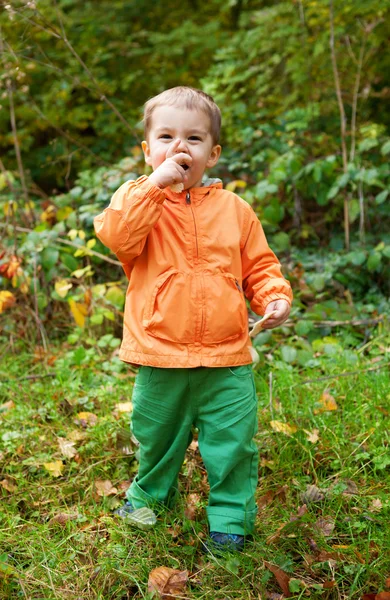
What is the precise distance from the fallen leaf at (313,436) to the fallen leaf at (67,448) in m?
1.01

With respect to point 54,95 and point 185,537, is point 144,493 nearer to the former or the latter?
point 185,537

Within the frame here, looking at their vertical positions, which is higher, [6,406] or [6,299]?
[6,299]

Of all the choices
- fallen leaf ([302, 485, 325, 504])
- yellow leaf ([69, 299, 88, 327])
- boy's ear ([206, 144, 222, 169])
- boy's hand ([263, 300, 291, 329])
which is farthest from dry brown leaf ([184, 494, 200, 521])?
yellow leaf ([69, 299, 88, 327])

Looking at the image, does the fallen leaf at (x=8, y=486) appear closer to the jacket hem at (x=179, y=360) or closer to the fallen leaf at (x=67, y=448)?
the fallen leaf at (x=67, y=448)

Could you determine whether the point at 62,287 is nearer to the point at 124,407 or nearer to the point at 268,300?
the point at 124,407

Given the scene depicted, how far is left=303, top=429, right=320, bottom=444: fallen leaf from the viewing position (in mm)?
2625

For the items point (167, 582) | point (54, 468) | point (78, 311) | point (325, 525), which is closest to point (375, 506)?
point (325, 525)

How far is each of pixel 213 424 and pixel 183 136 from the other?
0.97m

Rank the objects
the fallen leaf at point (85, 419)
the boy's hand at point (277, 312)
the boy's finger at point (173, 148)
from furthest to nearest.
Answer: the fallen leaf at point (85, 419) → the boy's hand at point (277, 312) → the boy's finger at point (173, 148)

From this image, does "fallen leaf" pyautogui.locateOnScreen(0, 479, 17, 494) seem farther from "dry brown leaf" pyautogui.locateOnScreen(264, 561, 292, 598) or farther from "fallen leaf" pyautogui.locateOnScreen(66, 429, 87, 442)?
"dry brown leaf" pyautogui.locateOnScreen(264, 561, 292, 598)

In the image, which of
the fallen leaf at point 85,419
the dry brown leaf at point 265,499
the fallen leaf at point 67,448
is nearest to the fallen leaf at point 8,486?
the fallen leaf at point 67,448

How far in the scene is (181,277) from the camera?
2.03m

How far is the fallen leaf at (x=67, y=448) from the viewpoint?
8.77ft

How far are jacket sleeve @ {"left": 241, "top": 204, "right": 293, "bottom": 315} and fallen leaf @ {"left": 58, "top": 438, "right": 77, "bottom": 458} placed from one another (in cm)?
107
